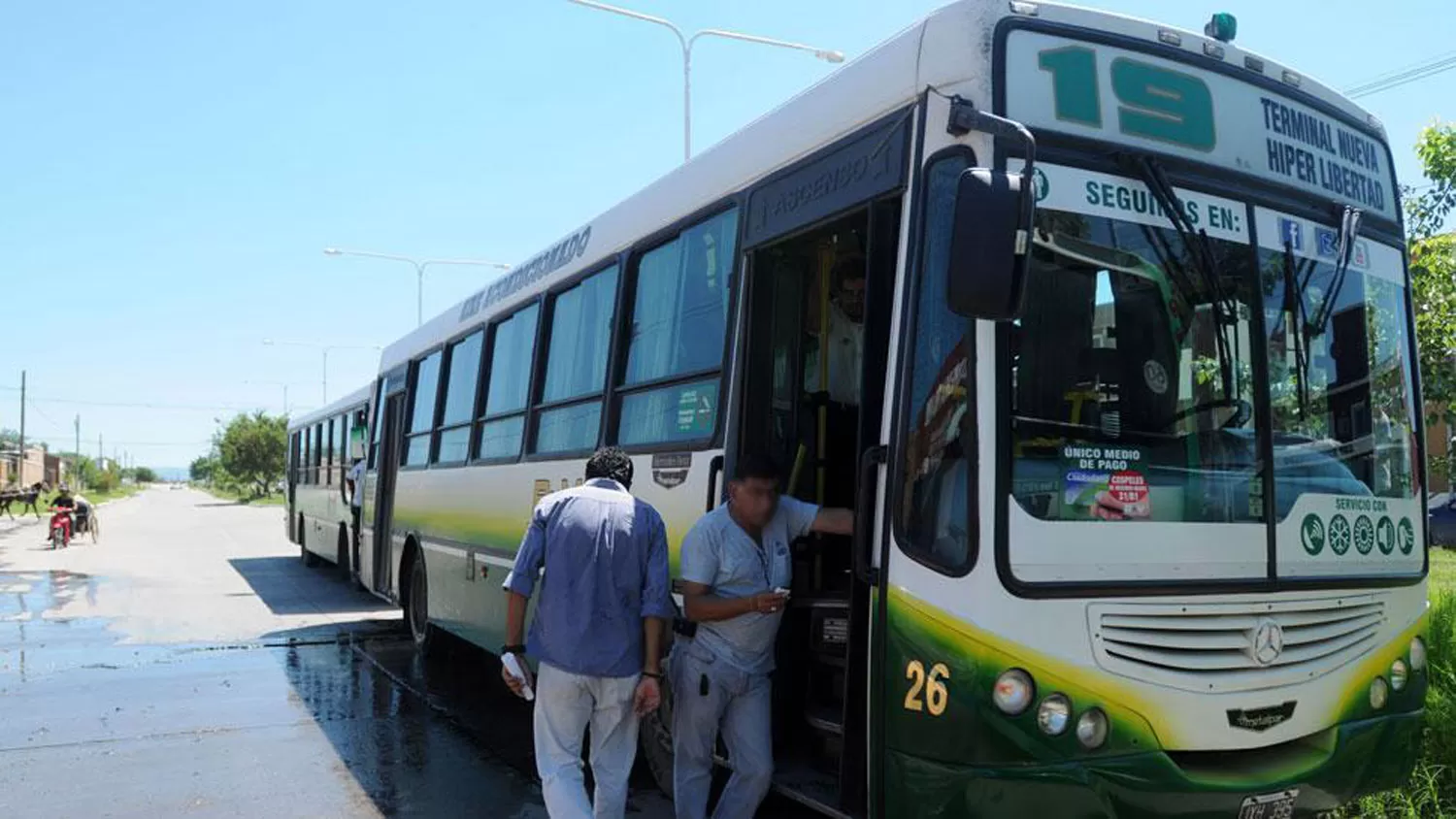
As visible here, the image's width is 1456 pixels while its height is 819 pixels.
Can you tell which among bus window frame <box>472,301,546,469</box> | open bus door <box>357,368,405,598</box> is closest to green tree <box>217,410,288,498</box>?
open bus door <box>357,368,405,598</box>

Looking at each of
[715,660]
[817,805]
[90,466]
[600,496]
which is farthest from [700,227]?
[90,466]

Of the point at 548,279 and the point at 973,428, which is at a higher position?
the point at 548,279

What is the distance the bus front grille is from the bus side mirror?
104 cm

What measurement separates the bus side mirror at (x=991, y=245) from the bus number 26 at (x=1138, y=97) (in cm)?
60

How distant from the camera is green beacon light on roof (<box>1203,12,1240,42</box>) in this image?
4.54 m

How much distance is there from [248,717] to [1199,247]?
23.7 feet

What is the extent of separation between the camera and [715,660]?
15.5 feet

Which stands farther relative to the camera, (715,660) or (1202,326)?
(715,660)

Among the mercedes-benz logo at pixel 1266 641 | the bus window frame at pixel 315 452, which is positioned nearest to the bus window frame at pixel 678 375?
the mercedes-benz logo at pixel 1266 641

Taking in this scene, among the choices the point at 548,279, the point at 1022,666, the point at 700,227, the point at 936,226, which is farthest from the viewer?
the point at 548,279

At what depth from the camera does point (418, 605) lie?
35.3 feet

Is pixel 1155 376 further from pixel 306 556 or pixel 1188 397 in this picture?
pixel 306 556

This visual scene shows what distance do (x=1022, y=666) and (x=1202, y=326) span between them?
1403mm

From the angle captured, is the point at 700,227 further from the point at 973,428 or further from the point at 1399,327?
the point at 1399,327
